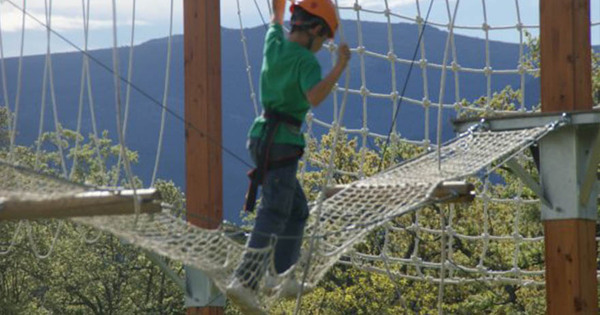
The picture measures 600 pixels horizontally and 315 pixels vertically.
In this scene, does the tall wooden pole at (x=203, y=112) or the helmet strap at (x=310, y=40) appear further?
the tall wooden pole at (x=203, y=112)

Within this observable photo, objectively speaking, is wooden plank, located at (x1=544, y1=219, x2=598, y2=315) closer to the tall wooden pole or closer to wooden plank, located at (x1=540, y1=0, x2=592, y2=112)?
wooden plank, located at (x1=540, y1=0, x2=592, y2=112)

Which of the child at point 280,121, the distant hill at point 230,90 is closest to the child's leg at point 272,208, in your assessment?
the child at point 280,121

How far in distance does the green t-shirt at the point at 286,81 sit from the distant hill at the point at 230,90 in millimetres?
80925

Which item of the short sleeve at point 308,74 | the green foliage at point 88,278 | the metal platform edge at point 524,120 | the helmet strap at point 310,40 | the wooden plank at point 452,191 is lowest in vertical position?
the green foliage at point 88,278

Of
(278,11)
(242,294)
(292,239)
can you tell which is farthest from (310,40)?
(242,294)

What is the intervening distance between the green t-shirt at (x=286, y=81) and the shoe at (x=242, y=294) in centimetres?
41

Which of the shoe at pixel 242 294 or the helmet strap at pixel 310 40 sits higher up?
the helmet strap at pixel 310 40

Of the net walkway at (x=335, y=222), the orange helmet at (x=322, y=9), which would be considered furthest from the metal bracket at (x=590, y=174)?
the orange helmet at (x=322, y=9)

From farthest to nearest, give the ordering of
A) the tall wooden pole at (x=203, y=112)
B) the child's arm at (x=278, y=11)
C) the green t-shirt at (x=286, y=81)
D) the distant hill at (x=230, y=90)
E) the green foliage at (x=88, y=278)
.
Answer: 1. the distant hill at (x=230, y=90)
2. the green foliage at (x=88, y=278)
3. the tall wooden pole at (x=203, y=112)
4. the child's arm at (x=278, y=11)
5. the green t-shirt at (x=286, y=81)

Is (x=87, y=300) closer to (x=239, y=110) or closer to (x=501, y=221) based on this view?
(x=501, y=221)

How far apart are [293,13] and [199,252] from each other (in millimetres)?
718

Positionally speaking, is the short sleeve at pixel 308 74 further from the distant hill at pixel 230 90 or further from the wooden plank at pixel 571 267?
the distant hill at pixel 230 90

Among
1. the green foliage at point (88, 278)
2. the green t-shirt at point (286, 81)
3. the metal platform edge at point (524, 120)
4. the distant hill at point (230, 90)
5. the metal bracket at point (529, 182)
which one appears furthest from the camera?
the distant hill at point (230, 90)

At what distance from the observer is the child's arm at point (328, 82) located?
144 inches
